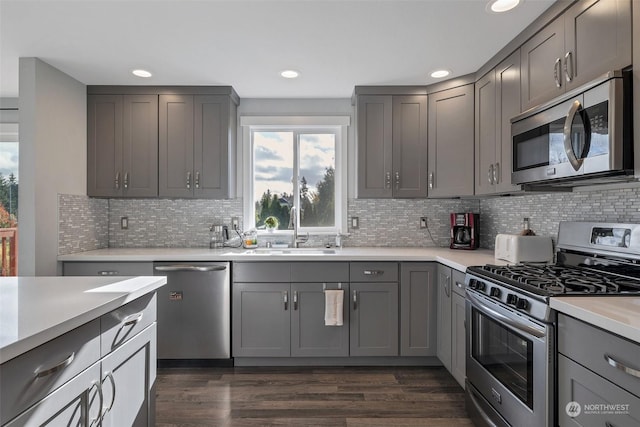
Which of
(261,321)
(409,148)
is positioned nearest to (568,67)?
(409,148)

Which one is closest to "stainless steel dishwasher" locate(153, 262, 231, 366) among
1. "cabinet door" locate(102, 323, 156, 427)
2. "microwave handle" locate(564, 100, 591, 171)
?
"cabinet door" locate(102, 323, 156, 427)

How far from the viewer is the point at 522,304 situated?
1504 millimetres

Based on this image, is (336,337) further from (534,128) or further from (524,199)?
(534,128)

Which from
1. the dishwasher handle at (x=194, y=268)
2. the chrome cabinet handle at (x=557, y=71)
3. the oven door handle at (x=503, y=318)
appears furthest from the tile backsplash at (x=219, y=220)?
the chrome cabinet handle at (x=557, y=71)

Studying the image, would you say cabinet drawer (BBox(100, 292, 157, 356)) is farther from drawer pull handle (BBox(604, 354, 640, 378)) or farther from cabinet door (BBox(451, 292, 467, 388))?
cabinet door (BBox(451, 292, 467, 388))

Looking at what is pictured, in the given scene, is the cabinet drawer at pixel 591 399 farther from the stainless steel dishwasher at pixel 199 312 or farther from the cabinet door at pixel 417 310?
the stainless steel dishwasher at pixel 199 312

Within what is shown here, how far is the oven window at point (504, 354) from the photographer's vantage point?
1.51 metres

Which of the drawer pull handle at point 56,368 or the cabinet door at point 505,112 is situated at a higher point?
the cabinet door at point 505,112

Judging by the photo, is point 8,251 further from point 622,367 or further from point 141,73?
point 622,367

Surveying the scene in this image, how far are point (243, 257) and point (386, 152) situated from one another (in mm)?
1589

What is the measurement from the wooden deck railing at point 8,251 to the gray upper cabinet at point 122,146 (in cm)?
119

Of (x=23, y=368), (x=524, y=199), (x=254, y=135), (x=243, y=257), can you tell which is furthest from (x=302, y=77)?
(x=23, y=368)

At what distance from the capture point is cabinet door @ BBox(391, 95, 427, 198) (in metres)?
3.16

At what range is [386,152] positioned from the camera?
126 inches
